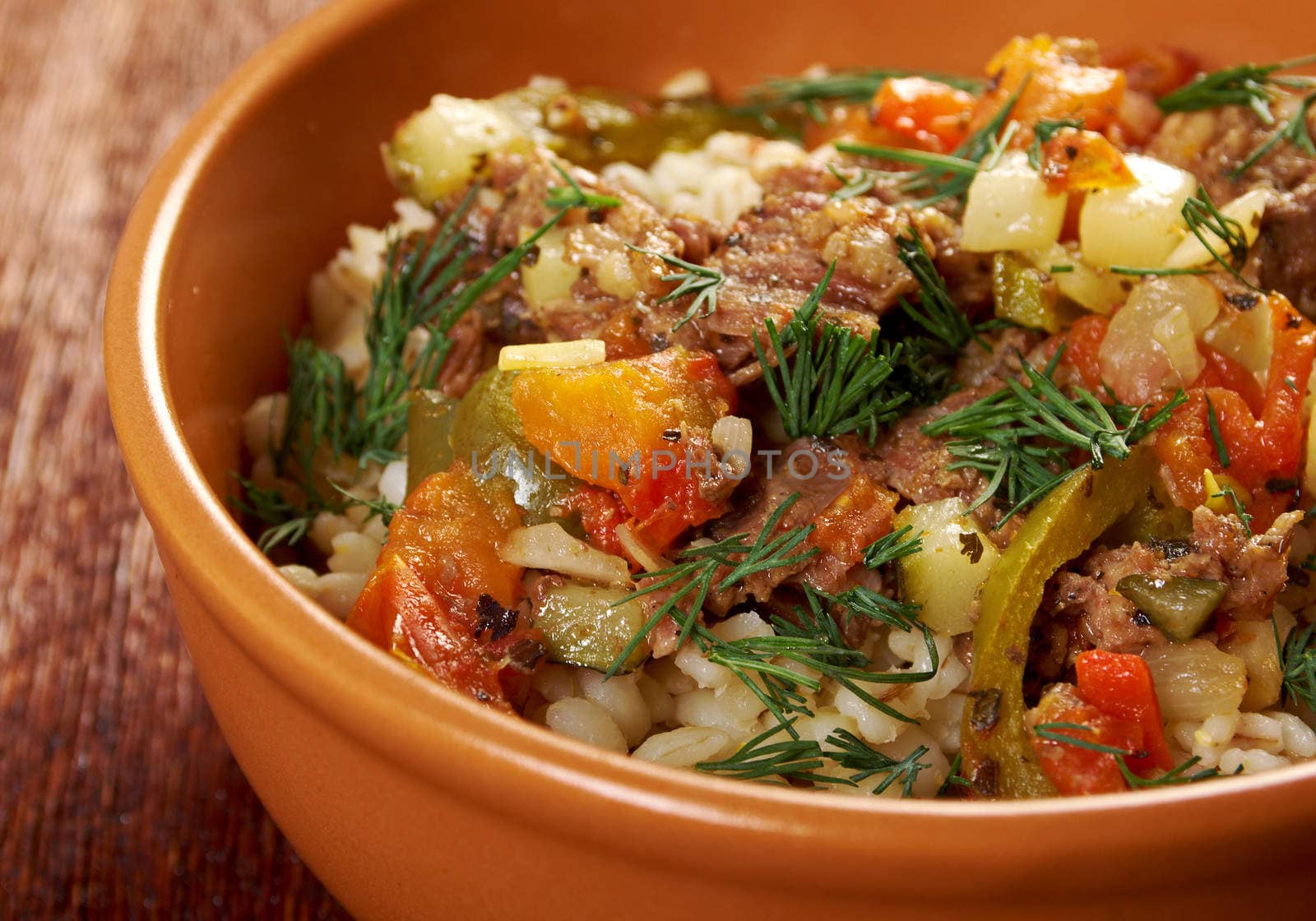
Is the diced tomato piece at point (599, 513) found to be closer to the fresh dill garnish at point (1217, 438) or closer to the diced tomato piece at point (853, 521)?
the diced tomato piece at point (853, 521)

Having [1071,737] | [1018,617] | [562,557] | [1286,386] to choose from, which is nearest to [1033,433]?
[1018,617]

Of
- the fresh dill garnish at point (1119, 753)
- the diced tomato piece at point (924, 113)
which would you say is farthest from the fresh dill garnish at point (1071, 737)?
the diced tomato piece at point (924, 113)

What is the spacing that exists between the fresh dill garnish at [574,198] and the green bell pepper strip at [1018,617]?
111 centimetres

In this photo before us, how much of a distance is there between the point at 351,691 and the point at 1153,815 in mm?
1105

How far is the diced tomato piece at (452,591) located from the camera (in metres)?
2.38

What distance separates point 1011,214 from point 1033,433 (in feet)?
1.68

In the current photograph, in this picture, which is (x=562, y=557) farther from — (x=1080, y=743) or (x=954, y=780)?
(x=1080, y=743)

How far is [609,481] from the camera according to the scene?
2.47 m

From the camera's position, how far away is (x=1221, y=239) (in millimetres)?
2758

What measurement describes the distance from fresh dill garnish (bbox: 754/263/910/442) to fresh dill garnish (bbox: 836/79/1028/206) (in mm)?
547

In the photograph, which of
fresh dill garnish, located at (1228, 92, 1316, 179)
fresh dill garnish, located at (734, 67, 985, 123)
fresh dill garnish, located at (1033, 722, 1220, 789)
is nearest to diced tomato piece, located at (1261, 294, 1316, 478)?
fresh dill garnish, located at (1228, 92, 1316, 179)

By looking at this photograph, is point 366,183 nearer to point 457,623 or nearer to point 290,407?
point 290,407

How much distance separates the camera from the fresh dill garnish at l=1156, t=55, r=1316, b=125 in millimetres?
3297

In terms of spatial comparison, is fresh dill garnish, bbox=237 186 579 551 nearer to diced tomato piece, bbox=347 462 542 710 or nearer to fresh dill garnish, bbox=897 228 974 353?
diced tomato piece, bbox=347 462 542 710
